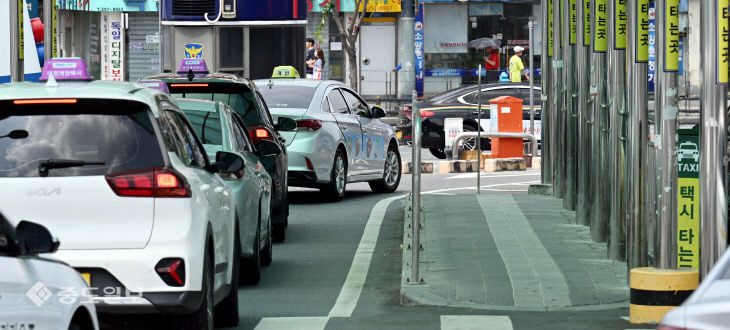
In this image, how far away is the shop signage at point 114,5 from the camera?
1877 inches

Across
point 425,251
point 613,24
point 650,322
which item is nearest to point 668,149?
point 650,322

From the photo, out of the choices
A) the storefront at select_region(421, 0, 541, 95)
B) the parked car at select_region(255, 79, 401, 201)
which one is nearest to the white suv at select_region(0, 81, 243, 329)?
the parked car at select_region(255, 79, 401, 201)

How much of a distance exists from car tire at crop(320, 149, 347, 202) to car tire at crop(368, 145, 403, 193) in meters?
1.74

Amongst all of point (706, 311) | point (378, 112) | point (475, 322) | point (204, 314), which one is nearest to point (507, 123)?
point (378, 112)

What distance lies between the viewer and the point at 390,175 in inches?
882

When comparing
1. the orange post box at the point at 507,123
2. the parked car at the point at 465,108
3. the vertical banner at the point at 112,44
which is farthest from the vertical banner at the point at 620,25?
the vertical banner at the point at 112,44

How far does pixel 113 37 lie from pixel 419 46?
31.1 feet

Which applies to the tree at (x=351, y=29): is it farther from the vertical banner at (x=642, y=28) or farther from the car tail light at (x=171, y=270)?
the car tail light at (x=171, y=270)

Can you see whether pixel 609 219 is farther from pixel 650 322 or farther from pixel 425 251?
pixel 650 322

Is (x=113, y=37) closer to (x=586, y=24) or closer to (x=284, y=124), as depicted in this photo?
(x=284, y=124)

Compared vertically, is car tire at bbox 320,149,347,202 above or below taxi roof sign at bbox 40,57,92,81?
below

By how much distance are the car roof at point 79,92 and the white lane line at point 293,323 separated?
1.90 meters

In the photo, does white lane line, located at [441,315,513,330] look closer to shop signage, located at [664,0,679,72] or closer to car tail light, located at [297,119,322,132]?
shop signage, located at [664,0,679,72]

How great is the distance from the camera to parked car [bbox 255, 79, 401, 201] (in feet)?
62.8
